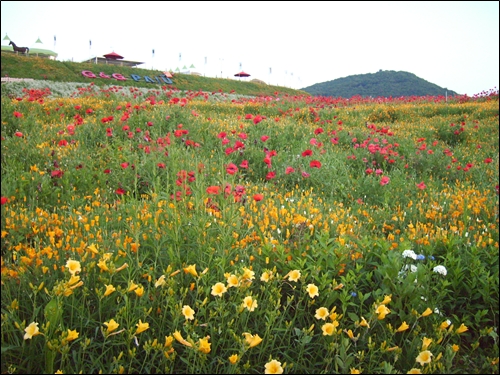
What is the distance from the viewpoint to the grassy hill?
23281 millimetres

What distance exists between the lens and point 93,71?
2791 cm

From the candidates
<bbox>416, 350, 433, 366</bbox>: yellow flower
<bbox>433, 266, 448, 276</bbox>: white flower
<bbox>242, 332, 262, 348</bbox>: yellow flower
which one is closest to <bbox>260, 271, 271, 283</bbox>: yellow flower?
<bbox>242, 332, 262, 348</bbox>: yellow flower

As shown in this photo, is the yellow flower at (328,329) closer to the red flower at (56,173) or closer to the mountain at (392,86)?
the red flower at (56,173)

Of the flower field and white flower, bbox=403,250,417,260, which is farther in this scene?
white flower, bbox=403,250,417,260

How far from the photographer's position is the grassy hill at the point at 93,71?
76.4ft

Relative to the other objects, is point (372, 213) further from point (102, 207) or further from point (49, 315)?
point (49, 315)

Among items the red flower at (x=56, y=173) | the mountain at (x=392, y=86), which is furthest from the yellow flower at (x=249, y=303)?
the mountain at (x=392, y=86)

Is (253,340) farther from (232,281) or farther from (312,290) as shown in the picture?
(312,290)

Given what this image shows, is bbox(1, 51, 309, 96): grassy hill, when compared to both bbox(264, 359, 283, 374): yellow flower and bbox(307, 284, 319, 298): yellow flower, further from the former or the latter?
bbox(264, 359, 283, 374): yellow flower

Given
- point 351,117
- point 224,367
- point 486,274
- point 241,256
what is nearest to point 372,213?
point 486,274

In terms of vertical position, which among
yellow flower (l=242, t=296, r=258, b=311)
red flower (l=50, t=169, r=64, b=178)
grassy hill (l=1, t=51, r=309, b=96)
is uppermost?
grassy hill (l=1, t=51, r=309, b=96)

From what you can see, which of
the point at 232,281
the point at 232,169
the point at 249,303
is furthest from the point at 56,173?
the point at 249,303

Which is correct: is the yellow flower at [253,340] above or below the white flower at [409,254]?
below

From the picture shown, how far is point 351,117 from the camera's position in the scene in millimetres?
11320
